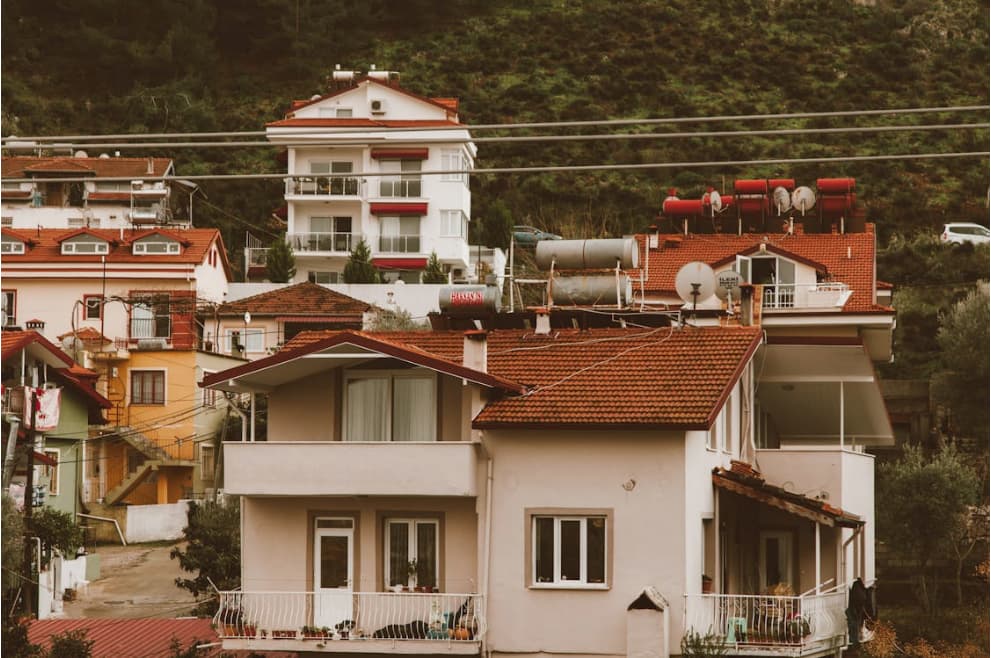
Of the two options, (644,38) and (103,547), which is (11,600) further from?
(644,38)

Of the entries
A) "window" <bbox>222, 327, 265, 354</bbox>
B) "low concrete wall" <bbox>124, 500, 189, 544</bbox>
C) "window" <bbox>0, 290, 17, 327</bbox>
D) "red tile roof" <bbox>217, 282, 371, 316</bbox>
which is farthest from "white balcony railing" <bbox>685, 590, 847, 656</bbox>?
"window" <bbox>0, 290, 17, 327</bbox>

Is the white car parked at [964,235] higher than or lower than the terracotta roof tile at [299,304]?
higher

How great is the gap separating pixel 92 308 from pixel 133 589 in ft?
91.6

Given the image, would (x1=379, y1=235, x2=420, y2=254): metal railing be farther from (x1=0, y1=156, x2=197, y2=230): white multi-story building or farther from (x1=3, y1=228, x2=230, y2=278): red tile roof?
(x1=3, y1=228, x2=230, y2=278): red tile roof

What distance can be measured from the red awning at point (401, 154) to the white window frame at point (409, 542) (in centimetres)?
6152

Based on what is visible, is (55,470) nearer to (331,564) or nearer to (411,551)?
(331,564)

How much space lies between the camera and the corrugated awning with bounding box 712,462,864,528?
29.0 metres

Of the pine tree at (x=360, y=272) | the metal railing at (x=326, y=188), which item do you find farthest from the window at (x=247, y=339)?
the metal railing at (x=326, y=188)

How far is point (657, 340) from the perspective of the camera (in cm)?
3014

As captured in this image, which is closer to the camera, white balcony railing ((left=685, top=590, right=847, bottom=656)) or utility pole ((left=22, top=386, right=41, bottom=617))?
white balcony railing ((left=685, top=590, right=847, bottom=656))

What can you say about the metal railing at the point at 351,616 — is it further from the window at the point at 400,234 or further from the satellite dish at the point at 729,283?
the window at the point at 400,234

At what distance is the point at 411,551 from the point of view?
28719 mm

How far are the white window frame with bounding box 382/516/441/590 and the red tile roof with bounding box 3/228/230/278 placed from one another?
4546 centimetres

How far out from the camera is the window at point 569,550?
2767cm
